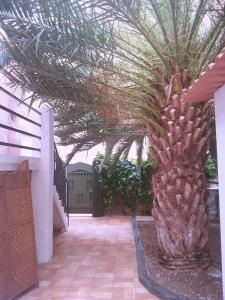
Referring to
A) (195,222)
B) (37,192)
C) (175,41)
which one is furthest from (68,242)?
(175,41)

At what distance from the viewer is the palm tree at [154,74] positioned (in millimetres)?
3799

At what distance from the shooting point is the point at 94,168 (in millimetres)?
9656

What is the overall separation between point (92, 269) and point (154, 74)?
2.95 metres

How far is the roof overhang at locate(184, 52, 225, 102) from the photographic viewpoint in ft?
8.15

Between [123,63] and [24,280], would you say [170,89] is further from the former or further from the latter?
[24,280]

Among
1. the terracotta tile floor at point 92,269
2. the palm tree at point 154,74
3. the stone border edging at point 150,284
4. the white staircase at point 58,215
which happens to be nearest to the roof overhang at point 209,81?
the palm tree at point 154,74

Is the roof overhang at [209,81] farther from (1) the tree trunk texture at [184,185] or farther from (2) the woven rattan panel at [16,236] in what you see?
(2) the woven rattan panel at [16,236]

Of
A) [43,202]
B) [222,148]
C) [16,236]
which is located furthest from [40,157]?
[222,148]

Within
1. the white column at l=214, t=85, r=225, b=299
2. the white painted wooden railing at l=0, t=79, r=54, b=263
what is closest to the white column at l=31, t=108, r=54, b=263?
the white painted wooden railing at l=0, t=79, r=54, b=263

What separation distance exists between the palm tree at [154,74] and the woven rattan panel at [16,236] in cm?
124

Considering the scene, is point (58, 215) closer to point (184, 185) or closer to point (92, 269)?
point (92, 269)

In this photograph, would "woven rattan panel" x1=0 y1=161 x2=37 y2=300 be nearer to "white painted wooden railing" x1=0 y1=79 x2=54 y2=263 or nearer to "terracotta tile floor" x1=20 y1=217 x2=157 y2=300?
"terracotta tile floor" x1=20 y1=217 x2=157 y2=300

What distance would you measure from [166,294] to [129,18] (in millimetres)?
3125

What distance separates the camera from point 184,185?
4.50 metres
